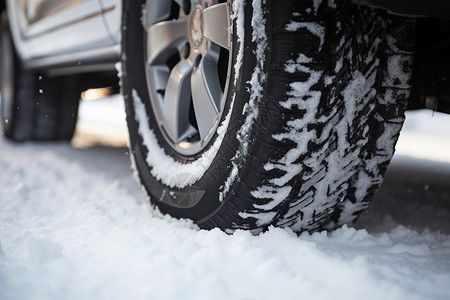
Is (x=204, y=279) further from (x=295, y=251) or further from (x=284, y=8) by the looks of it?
→ (x=284, y=8)

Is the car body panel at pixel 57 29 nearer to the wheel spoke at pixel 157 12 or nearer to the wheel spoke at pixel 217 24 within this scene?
the wheel spoke at pixel 157 12

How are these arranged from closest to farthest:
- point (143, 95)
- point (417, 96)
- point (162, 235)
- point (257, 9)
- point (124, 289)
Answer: point (124, 289)
point (257, 9)
point (162, 235)
point (417, 96)
point (143, 95)

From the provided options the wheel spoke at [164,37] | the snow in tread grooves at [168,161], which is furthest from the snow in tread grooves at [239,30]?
the wheel spoke at [164,37]

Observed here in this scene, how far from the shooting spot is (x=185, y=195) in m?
1.19

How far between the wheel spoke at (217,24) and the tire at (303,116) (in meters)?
0.06

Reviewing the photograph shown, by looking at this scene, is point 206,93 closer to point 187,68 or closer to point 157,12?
point 187,68

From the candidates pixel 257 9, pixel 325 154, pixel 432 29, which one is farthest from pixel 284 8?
pixel 432 29

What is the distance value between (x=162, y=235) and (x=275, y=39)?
590mm

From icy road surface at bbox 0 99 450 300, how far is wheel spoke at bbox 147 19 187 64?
543 millimetres

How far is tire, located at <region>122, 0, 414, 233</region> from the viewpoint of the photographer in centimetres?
91

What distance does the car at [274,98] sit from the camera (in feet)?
2.99

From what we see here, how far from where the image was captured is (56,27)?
2100 millimetres

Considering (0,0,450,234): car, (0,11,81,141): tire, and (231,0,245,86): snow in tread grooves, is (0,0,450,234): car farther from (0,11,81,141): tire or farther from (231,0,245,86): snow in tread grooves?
(0,11,81,141): tire

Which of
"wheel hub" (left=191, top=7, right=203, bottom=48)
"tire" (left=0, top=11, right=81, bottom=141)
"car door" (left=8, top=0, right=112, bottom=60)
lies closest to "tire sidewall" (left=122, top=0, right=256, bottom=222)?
"wheel hub" (left=191, top=7, right=203, bottom=48)
